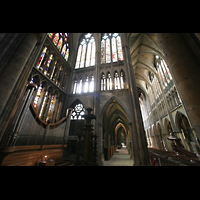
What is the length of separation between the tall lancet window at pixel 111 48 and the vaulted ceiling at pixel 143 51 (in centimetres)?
206

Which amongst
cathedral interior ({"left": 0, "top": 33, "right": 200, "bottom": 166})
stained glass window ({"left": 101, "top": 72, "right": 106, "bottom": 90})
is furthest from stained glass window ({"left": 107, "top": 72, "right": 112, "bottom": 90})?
stained glass window ({"left": 101, "top": 72, "right": 106, "bottom": 90})

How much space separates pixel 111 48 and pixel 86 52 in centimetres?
375

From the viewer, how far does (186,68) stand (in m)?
2.05

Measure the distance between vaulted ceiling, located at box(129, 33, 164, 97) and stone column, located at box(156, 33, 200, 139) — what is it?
12415 mm

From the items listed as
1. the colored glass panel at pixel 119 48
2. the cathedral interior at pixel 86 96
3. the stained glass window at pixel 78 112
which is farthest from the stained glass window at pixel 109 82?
the stained glass window at pixel 78 112

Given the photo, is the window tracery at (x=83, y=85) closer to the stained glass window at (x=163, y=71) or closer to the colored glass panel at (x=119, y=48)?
the colored glass panel at (x=119, y=48)

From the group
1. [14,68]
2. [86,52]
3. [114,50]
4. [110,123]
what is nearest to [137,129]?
[110,123]

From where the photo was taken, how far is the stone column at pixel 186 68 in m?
1.82

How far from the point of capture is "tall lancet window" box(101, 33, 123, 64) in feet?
39.9

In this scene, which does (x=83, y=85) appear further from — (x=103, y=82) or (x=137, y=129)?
(x=137, y=129)

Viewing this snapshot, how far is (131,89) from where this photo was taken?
9.07 metres

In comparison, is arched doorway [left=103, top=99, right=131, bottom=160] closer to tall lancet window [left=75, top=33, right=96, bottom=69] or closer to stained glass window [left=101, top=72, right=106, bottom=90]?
stained glass window [left=101, top=72, right=106, bottom=90]
